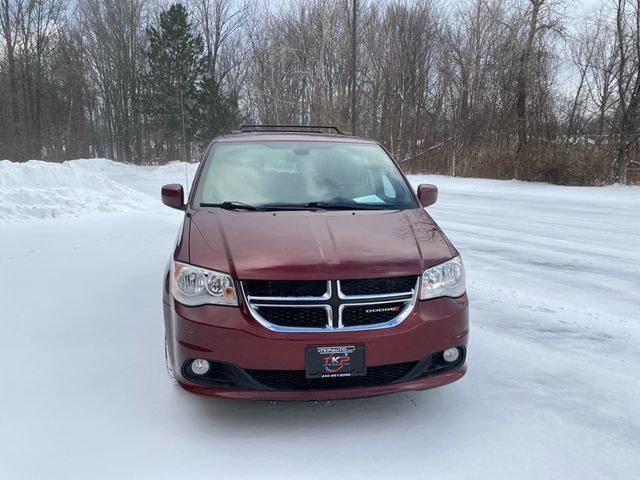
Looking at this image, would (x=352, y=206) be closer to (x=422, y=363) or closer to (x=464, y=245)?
(x=422, y=363)

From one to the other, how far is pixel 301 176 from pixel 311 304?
1.60 meters

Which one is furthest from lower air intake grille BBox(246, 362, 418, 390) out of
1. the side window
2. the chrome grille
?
the side window

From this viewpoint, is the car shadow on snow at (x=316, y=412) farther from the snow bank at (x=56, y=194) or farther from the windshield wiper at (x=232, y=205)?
the snow bank at (x=56, y=194)

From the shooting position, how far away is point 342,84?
33.7 m

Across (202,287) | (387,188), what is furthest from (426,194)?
(202,287)

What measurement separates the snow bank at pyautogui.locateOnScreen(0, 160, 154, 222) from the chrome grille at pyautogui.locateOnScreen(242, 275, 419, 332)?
26.2 ft

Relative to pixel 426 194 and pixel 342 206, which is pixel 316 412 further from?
pixel 426 194

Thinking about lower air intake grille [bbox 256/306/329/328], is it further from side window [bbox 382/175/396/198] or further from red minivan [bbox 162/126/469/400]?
side window [bbox 382/175/396/198]

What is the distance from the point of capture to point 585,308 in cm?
488

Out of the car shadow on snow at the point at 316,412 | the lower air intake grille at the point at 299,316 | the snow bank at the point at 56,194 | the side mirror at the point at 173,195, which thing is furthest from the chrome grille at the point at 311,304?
the snow bank at the point at 56,194

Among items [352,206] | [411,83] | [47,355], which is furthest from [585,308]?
[411,83]

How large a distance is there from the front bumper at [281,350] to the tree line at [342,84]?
10491mm

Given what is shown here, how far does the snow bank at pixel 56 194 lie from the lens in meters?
9.44

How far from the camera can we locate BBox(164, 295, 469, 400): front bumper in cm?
260
